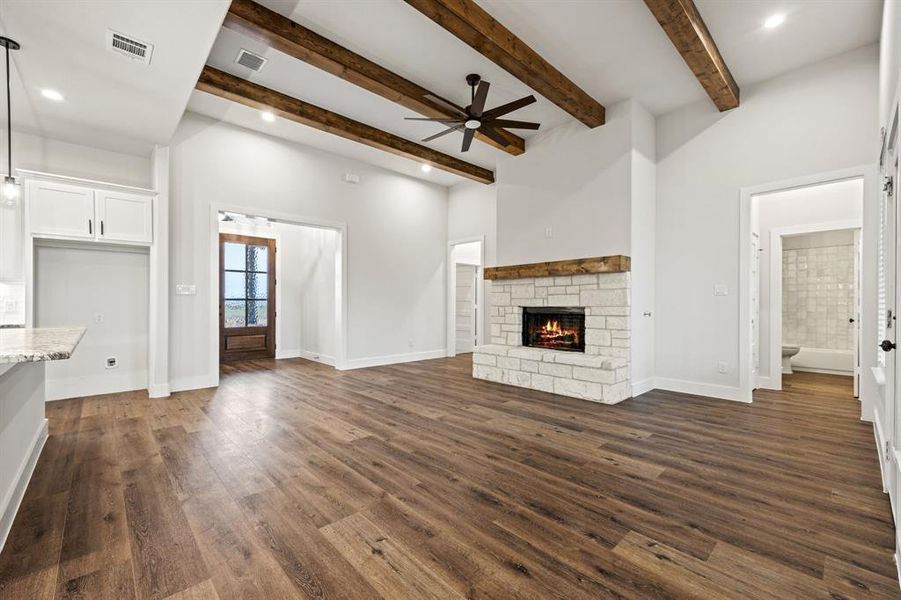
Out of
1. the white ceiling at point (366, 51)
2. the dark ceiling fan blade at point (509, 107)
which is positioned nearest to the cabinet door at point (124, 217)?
the white ceiling at point (366, 51)

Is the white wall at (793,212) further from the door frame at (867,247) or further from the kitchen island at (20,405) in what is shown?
the kitchen island at (20,405)

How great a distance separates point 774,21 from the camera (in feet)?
11.4

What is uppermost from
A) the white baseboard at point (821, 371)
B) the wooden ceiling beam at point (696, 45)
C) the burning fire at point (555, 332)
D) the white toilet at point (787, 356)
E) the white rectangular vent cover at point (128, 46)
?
the wooden ceiling beam at point (696, 45)

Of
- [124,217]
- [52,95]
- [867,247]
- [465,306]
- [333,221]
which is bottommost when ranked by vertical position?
[465,306]

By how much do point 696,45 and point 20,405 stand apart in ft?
17.5

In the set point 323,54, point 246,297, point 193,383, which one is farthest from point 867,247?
point 246,297

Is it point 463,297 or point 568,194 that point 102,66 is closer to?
point 568,194

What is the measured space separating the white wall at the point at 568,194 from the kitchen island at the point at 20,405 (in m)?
4.69

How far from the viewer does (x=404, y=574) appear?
1639 millimetres

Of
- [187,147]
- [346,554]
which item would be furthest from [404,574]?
[187,147]

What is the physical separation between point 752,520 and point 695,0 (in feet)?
12.0

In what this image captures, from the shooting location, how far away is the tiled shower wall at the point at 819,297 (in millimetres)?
6484

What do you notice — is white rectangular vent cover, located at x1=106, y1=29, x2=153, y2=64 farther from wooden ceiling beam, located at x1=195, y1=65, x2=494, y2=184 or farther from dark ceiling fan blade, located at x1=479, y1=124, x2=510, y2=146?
dark ceiling fan blade, located at x1=479, y1=124, x2=510, y2=146

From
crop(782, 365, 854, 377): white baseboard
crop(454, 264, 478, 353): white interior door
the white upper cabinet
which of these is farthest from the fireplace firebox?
the white upper cabinet
